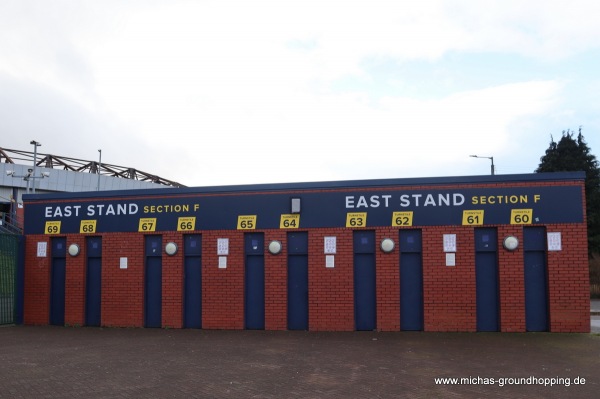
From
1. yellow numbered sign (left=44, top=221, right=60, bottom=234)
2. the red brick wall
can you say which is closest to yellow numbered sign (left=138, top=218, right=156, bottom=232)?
the red brick wall

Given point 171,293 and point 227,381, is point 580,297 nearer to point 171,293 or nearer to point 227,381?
point 227,381

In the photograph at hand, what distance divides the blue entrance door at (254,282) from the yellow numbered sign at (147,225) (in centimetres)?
271

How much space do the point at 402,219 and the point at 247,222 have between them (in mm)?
4050

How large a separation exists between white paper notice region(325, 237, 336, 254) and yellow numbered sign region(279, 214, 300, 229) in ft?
2.88

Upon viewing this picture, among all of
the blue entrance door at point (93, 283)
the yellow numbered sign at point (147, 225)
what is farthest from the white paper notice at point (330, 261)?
the blue entrance door at point (93, 283)

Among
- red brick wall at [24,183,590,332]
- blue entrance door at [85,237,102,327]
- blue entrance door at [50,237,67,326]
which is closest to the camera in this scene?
red brick wall at [24,183,590,332]

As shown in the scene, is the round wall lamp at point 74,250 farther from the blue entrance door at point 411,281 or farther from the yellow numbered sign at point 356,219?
the blue entrance door at point 411,281

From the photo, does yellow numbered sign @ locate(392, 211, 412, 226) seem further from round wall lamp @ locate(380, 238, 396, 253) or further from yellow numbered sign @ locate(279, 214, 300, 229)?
yellow numbered sign @ locate(279, 214, 300, 229)

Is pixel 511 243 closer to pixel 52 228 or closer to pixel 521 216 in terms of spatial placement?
pixel 521 216

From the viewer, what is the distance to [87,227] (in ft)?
50.1

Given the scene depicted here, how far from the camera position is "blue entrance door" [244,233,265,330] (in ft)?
45.4

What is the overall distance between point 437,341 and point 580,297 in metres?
3.77

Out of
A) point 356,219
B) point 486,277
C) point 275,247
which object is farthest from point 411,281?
point 275,247

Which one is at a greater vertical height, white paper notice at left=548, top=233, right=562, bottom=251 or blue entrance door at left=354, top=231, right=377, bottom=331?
white paper notice at left=548, top=233, right=562, bottom=251
